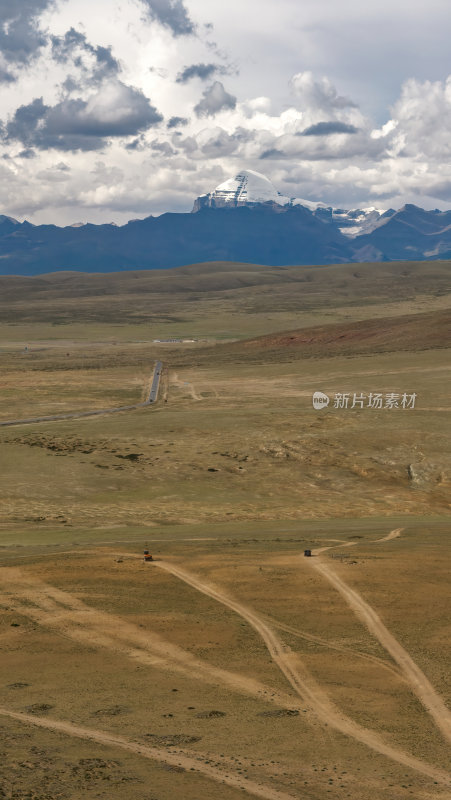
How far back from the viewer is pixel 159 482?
2319 inches

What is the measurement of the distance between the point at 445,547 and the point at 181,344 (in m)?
146

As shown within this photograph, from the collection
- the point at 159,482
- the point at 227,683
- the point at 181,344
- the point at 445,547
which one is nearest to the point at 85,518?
the point at 159,482

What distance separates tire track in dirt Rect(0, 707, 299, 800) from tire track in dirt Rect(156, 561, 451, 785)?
3.38 metres

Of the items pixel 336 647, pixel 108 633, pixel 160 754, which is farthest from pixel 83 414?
pixel 160 754

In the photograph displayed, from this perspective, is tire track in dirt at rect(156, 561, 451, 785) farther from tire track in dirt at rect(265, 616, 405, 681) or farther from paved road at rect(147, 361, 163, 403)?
paved road at rect(147, 361, 163, 403)

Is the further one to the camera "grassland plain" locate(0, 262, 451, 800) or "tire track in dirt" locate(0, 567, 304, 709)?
"tire track in dirt" locate(0, 567, 304, 709)

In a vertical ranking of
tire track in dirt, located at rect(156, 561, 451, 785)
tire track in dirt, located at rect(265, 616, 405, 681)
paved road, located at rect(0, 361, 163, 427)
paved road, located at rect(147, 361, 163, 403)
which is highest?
paved road, located at rect(147, 361, 163, 403)

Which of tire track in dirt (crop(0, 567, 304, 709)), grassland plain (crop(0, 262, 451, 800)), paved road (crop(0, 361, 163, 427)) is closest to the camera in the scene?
grassland plain (crop(0, 262, 451, 800))

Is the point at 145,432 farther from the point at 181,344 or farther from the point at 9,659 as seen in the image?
the point at 181,344

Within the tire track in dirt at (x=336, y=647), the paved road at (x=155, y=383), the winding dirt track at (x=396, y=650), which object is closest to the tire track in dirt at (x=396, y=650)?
the winding dirt track at (x=396, y=650)

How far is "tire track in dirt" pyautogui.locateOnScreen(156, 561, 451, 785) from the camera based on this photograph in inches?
744

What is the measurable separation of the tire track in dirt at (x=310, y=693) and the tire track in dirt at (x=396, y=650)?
1738mm

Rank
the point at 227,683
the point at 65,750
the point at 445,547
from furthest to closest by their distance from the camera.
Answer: the point at 445,547
the point at 227,683
the point at 65,750

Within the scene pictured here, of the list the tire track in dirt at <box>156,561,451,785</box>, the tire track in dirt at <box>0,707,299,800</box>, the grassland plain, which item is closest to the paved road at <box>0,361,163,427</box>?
the grassland plain
